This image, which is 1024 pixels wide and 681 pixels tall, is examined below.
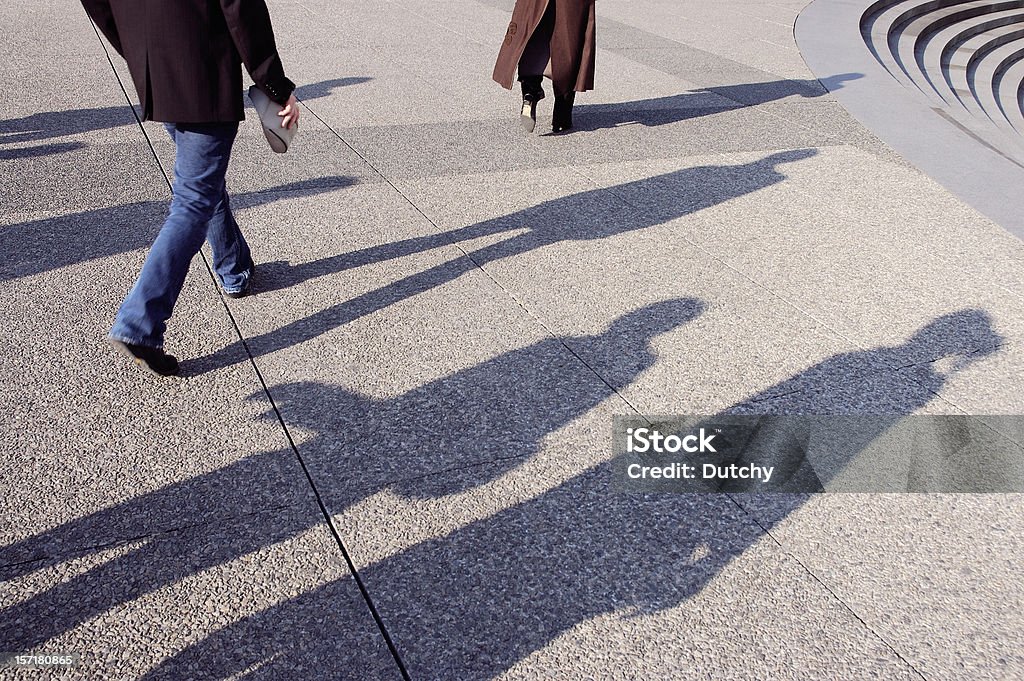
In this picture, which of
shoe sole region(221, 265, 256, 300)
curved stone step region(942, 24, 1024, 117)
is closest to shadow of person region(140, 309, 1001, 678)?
shoe sole region(221, 265, 256, 300)

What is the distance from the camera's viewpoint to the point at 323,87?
8.04 metres

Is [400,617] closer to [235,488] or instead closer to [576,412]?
[235,488]

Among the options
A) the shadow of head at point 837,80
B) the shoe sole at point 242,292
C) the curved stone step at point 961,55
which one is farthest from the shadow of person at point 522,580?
the shadow of head at point 837,80

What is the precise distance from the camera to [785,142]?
22.4ft

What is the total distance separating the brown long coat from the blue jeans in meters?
3.53

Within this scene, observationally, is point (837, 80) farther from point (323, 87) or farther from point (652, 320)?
point (652, 320)

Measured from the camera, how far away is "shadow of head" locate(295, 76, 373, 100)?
7.77m

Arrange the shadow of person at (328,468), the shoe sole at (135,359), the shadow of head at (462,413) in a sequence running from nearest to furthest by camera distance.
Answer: the shadow of person at (328,468)
the shadow of head at (462,413)
the shoe sole at (135,359)

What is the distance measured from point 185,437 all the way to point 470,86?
573 centimetres

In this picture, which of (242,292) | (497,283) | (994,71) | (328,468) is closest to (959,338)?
(497,283)

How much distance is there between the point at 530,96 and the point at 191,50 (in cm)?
366

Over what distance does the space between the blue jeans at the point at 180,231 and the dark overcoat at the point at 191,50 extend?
0.10 meters

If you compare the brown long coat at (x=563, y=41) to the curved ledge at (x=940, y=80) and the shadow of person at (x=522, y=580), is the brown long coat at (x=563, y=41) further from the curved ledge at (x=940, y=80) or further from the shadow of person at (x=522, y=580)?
the shadow of person at (x=522, y=580)

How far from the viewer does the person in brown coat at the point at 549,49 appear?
21.3ft
